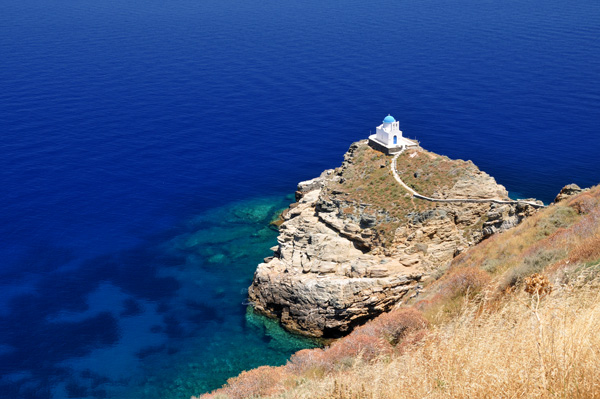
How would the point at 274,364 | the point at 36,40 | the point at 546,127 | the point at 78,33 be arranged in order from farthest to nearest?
the point at 78,33 < the point at 36,40 < the point at 546,127 < the point at 274,364

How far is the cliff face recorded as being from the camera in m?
42.3

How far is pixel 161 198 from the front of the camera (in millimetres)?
64500

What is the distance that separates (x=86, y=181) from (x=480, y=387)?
64.4m

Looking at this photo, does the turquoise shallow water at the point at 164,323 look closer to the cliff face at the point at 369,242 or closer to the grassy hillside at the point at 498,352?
the cliff face at the point at 369,242

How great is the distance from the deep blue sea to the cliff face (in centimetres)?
317

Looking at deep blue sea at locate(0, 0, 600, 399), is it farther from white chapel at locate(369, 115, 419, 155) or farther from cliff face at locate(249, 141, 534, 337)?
white chapel at locate(369, 115, 419, 155)

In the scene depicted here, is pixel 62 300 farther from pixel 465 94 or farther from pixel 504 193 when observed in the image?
pixel 465 94

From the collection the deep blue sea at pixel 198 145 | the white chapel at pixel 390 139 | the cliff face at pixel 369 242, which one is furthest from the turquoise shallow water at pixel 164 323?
the white chapel at pixel 390 139

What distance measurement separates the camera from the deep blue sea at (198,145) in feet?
138

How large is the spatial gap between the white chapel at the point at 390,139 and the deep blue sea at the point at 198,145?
14692mm

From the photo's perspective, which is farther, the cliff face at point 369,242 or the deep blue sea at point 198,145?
the cliff face at point 369,242

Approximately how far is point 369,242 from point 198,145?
39.1 m

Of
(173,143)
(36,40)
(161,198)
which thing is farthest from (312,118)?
(36,40)

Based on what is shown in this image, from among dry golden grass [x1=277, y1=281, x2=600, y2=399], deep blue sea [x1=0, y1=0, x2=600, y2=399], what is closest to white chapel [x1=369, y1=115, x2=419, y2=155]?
deep blue sea [x1=0, y1=0, x2=600, y2=399]
